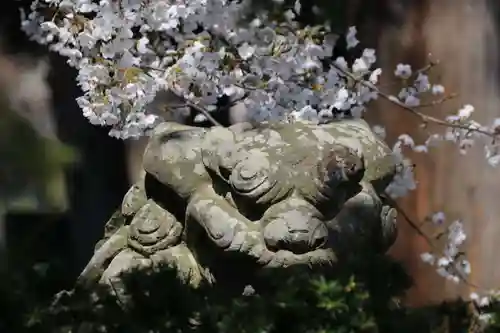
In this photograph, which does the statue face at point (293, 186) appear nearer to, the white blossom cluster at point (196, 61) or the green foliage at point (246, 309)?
the green foliage at point (246, 309)

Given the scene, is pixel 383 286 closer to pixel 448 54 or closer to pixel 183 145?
pixel 183 145

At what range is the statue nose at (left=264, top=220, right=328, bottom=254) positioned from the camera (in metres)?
1.69

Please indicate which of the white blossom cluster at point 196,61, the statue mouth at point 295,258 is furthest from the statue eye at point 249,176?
the white blossom cluster at point 196,61

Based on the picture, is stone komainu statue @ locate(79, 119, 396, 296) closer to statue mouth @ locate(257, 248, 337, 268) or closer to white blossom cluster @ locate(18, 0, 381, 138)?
statue mouth @ locate(257, 248, 337, 268)

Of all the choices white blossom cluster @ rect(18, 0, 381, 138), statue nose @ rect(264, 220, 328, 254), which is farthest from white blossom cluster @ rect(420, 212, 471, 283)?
statue nose @ rect(264, 220, 328, 254)

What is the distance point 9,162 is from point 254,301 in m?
2.81

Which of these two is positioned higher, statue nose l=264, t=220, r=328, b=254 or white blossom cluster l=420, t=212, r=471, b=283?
statue nose l=264, t=220, r=328, b=254

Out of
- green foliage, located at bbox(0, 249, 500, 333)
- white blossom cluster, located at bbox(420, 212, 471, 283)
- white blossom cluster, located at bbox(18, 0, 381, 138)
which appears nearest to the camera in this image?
green foliage, located at bbox(0, 249, 500, 333)

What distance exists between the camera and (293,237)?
1691 mm

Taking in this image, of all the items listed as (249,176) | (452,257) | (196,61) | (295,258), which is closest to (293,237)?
(295,258)

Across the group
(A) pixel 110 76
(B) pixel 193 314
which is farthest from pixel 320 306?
(A) pixel 110 76

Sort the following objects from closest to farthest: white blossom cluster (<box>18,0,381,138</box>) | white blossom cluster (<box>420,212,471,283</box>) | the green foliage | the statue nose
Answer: the green foliage < the statue nose < white blossom cluster (<box>18,0,381,138</box>) < white blossom cluster (<box>420,212,471,283</box>)

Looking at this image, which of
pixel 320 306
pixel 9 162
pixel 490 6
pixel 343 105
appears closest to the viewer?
pixel 320 306

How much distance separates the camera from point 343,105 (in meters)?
2.51
